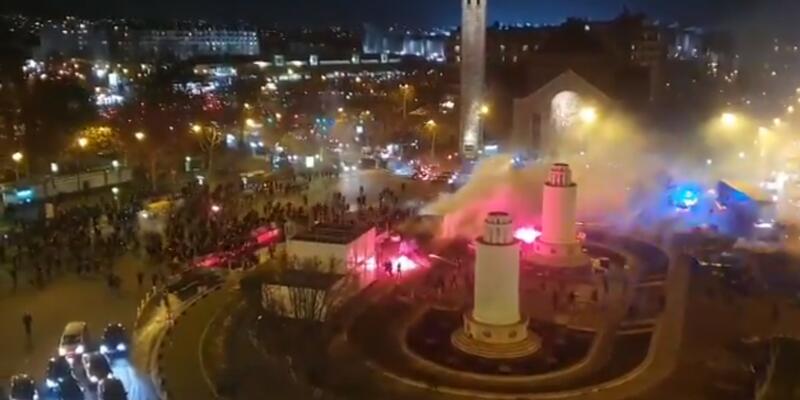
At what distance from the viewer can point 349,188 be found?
115ft

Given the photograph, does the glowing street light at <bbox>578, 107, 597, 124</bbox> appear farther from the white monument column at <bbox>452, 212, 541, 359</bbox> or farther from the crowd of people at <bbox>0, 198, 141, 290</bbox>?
the white monument column at <bbox>452, 212, 541, 359</bbox>

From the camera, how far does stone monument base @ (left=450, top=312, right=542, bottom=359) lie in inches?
682

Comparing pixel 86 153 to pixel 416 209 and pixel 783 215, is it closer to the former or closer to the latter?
pixel 416 209

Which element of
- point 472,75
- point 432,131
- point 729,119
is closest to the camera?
point 472,75

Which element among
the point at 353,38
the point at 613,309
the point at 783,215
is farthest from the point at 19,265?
the point at 353,38

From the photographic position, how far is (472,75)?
40812mm

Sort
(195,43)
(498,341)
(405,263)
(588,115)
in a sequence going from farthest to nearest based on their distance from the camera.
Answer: (195,43)
(588,115)
(405,263)
(498,341)

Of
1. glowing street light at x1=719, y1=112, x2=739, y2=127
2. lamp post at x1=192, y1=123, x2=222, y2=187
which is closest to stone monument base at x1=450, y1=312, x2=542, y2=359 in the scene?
lamp post at x1=192, y1=123, x2=222, y2=187

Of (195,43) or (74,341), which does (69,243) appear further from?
(195,43)

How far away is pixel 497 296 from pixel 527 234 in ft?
28.5

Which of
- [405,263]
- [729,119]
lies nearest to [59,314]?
[405,263]

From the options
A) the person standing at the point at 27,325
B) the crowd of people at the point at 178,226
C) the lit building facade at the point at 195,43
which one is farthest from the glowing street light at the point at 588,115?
the lit building facade at the point at 195,43

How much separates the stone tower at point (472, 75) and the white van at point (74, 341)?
26.4 m

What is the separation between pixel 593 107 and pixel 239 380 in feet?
99.7
